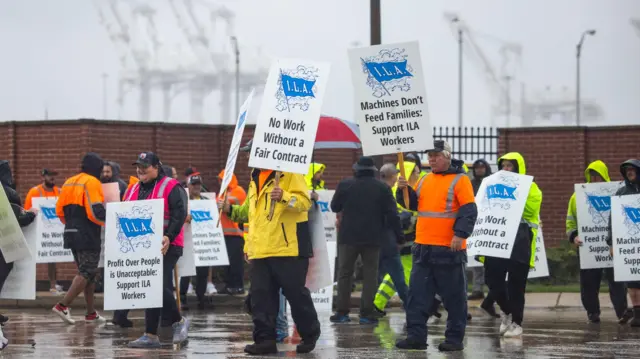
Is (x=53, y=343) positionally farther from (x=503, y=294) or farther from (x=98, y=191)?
(x=503, y=294)

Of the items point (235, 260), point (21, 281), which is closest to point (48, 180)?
point (235, 260)

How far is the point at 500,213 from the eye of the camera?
1365 cm

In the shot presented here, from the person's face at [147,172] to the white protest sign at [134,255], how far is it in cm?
25

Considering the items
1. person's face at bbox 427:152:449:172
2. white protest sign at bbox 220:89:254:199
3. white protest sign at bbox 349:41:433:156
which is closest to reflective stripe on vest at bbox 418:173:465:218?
person's face at bbox 427:152:449:172

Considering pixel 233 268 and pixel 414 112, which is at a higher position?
pixel 414 112

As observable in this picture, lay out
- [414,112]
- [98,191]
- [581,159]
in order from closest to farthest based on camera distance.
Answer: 1. [414,112]
2. [98,191]
3. [581,159]

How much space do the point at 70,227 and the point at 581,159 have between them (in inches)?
458

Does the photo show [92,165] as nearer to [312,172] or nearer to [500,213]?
[312,172]

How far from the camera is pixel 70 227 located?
48.5 feet

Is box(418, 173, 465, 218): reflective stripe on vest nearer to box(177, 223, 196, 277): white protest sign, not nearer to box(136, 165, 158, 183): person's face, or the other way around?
box(136, 165, 158, 183): person's face

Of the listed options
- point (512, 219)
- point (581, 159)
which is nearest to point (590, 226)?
point (512, 219)

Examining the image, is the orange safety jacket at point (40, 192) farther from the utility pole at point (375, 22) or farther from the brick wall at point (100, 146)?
the utility pole at point (375, 22)

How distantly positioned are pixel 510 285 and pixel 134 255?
3.95 meters

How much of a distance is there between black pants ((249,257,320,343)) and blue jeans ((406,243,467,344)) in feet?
3.12
